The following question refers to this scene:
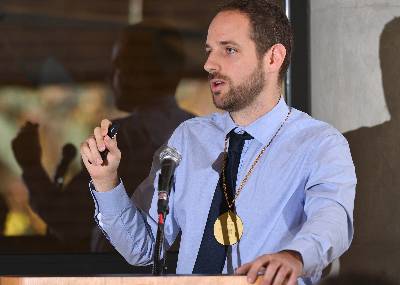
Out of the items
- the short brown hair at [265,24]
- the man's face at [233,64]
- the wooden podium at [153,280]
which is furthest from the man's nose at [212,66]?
the wooden podium at [153,280]

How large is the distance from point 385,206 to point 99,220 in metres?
1.37

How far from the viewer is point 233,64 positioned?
3.18 metres

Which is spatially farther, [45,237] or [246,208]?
[45,237]

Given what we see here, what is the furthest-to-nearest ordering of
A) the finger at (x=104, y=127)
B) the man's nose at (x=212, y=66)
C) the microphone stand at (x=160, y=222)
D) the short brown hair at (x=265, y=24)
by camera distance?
the short brown hair at (x=265, y=24) → the man's nose at (x=212, y=66) → the finger at (x=104, y=127) → the microphone stand at (x=160, y=222)

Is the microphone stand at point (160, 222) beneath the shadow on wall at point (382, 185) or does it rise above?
above

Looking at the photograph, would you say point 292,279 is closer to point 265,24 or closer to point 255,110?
point 255,110

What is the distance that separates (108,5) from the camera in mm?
4258

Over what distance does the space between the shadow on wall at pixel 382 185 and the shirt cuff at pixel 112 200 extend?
1.28 meters

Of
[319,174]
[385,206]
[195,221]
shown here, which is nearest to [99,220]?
[195,221]

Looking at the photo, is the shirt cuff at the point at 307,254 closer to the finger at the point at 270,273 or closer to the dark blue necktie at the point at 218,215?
the finger at the point at 270,273

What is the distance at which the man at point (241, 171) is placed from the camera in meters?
3.01

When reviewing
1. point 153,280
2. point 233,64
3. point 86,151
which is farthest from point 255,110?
point 153,280

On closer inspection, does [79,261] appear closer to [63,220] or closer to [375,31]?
[63,220]

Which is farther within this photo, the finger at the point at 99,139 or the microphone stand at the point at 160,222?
the finger at the point at 99,139
